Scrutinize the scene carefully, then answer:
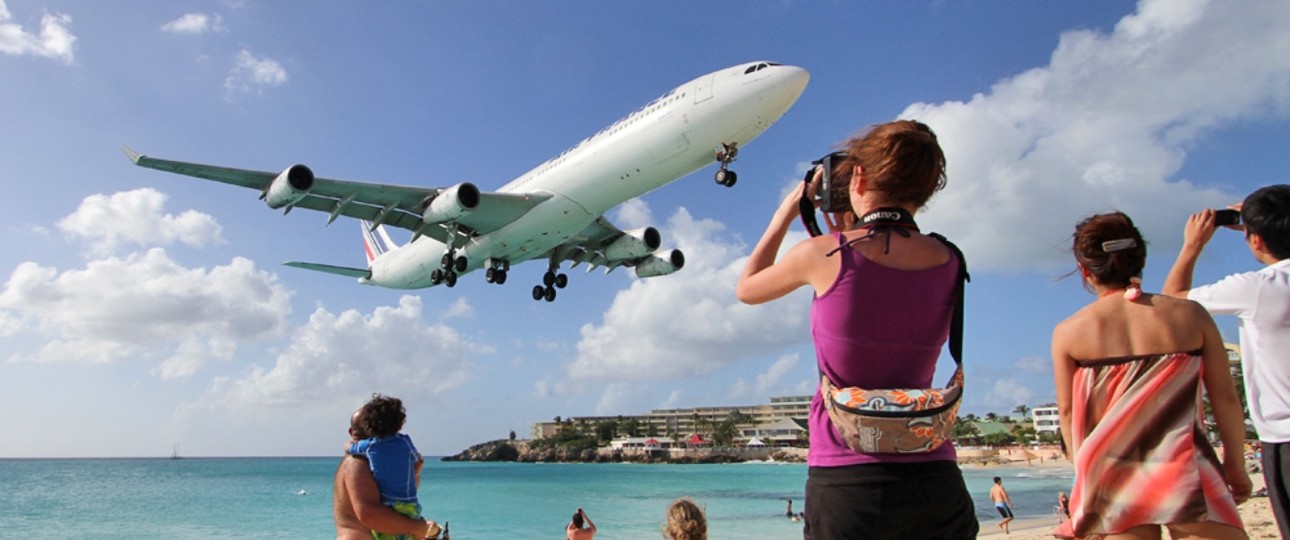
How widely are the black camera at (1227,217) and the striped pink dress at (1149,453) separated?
104 centimetres

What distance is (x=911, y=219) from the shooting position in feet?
9.01

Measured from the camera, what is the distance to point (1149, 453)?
326cm

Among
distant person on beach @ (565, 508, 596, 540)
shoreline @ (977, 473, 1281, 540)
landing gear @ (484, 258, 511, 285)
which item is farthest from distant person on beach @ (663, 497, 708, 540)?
landing gear @ (484, 258, 511, 285)

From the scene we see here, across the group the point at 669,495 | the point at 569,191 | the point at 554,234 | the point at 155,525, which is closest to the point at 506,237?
the point at 554,234

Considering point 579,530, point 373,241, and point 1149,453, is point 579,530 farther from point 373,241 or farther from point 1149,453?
point 373,241

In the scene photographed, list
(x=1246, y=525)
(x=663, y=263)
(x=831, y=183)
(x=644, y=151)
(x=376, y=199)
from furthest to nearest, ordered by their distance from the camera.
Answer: (x=663, y=263) < (x=376, y=199) < (x=644, y=151) < (x=1246, y=525) < (x=831, y=183)

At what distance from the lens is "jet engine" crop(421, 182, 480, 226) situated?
28.0 metres

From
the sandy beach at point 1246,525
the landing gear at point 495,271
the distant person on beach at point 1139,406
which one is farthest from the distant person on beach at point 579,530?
the landing gear at point 495,271

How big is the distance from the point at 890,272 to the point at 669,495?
73706mm

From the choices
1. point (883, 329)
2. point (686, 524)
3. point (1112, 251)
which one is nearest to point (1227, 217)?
point (1112, 251)

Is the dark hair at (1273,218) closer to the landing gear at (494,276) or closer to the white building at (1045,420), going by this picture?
the landing gear at (494,276)

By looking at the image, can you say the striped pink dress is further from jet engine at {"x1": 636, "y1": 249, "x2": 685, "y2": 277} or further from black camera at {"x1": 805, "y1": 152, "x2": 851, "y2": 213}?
jet engine at {"x1": 636, "y1": 249, "x2": 685, "y2": 277}

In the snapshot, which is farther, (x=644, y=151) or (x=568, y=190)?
(x=568, y=190)

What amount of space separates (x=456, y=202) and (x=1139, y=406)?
2628 cm
